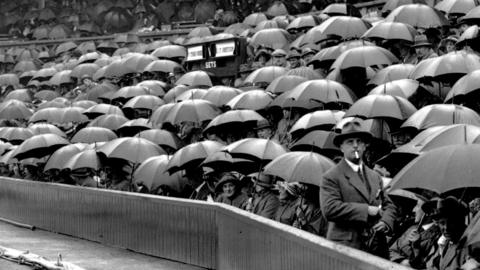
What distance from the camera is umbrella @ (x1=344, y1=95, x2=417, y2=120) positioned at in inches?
488

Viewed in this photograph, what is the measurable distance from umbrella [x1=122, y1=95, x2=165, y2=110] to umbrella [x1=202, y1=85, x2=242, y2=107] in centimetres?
188

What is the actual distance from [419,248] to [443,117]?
10.2 feet

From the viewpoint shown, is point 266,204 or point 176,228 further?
point 176,228

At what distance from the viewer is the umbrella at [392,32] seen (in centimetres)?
1764

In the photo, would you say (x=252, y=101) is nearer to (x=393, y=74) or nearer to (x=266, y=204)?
(x=393, y=74)

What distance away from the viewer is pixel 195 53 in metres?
22.8

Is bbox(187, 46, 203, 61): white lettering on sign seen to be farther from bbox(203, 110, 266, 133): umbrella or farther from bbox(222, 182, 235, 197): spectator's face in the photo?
bbox(222, 182, 235, 197): spectator's face

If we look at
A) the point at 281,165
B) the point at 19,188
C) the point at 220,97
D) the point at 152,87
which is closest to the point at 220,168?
the point at 281,165

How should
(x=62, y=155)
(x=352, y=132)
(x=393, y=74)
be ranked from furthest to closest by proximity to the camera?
(x=62, y=155) → (x=393, y=74) → (x=352, y=132)

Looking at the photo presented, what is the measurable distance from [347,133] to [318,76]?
9.27m

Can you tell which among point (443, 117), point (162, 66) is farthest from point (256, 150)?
point (162, 66)

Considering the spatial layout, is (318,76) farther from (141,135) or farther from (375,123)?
(375,123)

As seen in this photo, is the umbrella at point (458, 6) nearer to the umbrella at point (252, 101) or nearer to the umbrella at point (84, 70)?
the umbrella at point (252, 101)

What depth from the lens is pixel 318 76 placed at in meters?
17.2
